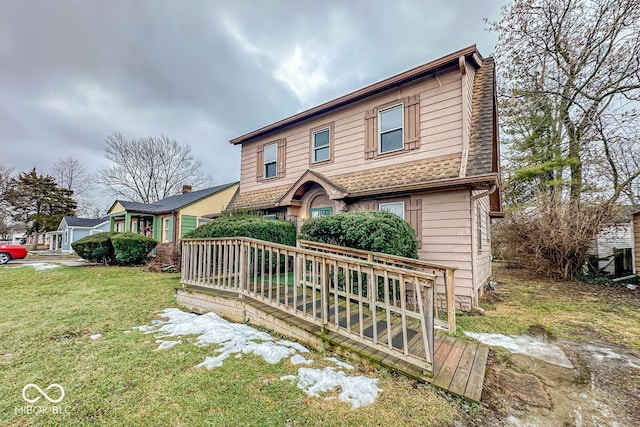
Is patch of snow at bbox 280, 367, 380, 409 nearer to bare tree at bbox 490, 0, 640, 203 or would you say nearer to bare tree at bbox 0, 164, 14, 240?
bare tree at bbox 490, 0, 640, 203

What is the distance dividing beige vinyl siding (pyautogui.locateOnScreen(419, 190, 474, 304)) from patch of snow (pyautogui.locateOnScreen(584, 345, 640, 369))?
2001 millimetres

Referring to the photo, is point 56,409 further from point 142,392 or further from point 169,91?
point 169,91

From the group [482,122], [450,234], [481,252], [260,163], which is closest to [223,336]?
[450,234]

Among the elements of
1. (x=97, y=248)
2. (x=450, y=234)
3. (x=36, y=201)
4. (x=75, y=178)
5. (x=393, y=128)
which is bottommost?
(x=97, y=248)

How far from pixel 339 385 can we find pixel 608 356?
159 inches

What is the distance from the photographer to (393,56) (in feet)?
50.0

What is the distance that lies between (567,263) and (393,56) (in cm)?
1329

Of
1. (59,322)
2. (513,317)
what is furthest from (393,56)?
(59,322)

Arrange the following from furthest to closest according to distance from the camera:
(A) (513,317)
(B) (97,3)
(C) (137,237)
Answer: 1. (C) (137,237)
2. (B) (97,3)
3. (A) (513,317)

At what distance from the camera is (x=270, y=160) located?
1015 cm

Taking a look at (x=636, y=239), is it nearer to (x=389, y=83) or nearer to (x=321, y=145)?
(x=389, y=83)

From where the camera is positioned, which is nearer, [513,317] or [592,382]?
[592,382]

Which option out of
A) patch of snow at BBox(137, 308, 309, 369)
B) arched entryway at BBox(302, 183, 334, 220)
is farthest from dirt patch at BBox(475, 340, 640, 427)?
arched entryway at BBox(302, 183, 334, 220)

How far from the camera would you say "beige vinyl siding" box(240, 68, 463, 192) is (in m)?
6.27
